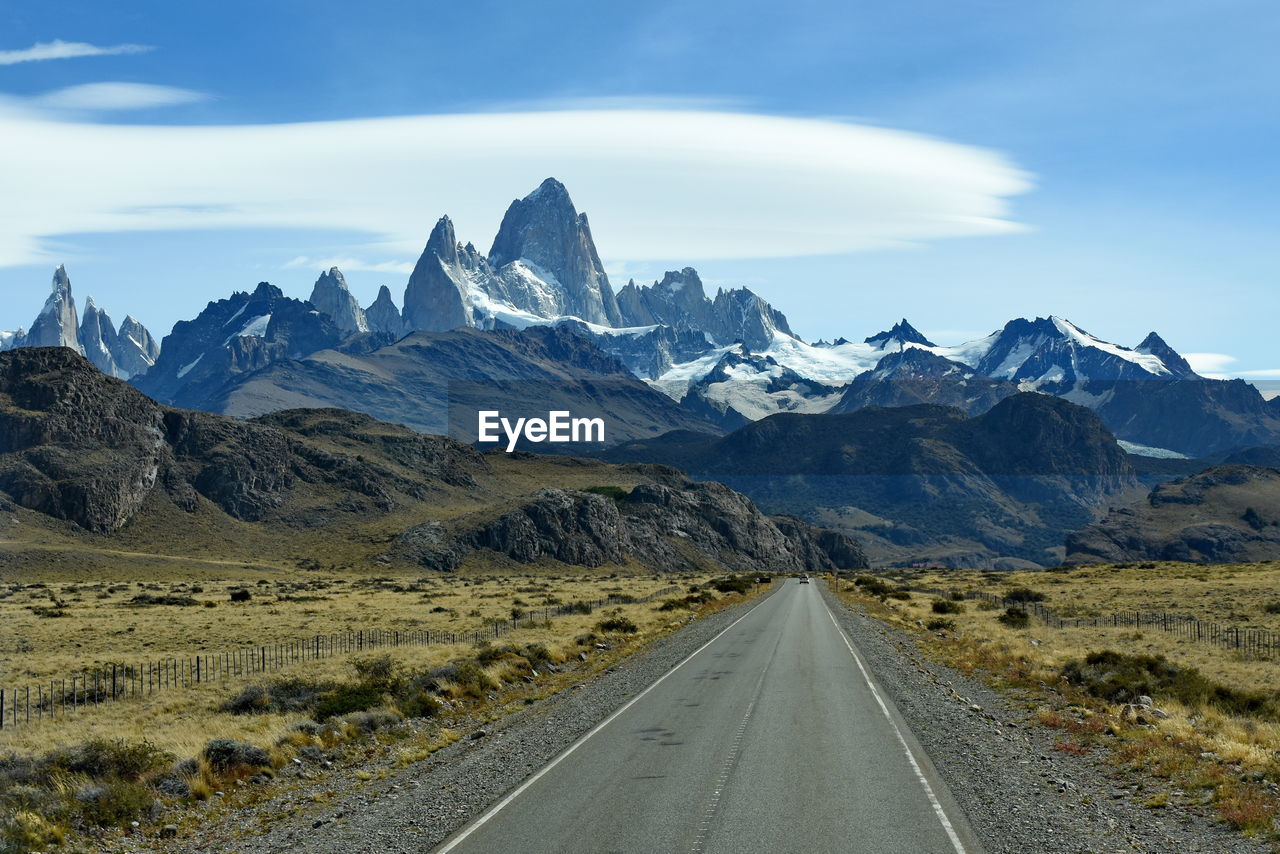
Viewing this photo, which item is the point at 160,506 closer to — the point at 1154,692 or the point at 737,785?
the point at 1154,692

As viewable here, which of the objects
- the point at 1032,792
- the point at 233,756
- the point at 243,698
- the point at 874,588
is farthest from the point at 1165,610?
the point at 233,756

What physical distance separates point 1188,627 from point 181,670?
152 feet

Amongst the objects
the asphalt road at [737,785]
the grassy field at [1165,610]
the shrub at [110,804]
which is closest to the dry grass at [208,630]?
the shrub at [110,804]

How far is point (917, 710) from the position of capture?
94.2 ft

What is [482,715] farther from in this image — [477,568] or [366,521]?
[366,521]

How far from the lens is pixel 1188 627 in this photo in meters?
56.2

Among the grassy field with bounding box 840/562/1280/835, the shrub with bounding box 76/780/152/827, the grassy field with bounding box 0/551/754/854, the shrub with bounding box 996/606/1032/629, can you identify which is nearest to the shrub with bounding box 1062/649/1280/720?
the grassy field with bounding box 840/562/1280/835

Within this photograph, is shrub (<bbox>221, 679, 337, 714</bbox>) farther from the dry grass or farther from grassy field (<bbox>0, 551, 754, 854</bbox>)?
the dry grass

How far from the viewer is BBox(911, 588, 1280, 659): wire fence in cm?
4481

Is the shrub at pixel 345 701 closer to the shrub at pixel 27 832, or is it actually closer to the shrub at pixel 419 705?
the shrub at pixel 419 705

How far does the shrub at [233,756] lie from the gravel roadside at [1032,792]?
519 inches

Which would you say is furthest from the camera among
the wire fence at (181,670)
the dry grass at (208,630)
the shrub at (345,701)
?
the wire fence at (181,670)

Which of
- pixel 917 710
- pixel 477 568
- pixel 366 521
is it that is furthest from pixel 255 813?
pixel 366 521

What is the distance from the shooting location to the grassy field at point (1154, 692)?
20312mm
